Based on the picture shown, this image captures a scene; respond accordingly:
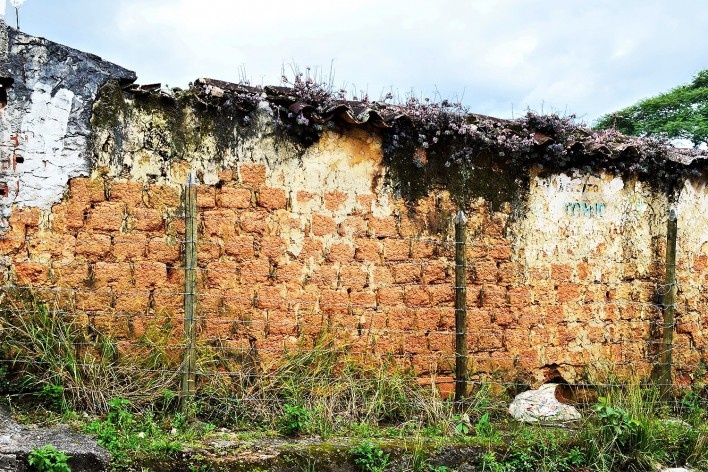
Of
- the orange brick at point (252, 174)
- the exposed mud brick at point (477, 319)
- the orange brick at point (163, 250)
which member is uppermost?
the orange brick at point (252, 174)

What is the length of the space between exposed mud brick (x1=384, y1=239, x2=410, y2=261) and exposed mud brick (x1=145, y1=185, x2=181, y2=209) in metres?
1.80

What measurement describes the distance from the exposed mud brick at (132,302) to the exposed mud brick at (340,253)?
1.51 meters

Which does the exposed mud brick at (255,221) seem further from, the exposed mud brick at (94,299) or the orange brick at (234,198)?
the exposed mud brick at (94,299)

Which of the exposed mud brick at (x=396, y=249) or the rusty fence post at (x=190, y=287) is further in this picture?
the exposed mud brick at (x=396, y=249)

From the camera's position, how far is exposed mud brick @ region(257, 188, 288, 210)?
578cm

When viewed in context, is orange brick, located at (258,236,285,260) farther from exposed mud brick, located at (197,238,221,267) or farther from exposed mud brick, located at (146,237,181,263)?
exposed mud brick, located at (146,237,181,263)

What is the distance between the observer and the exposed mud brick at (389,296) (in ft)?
19.9

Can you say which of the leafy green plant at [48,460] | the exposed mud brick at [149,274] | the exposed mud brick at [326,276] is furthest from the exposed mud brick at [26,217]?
the exposed mud brick at [326,276]

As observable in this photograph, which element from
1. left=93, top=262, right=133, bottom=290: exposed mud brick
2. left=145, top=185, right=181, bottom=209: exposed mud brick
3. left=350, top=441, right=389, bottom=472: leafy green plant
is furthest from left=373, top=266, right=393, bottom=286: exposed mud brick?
left=93, top=262, right=133, bottom=290: exposed mud brick

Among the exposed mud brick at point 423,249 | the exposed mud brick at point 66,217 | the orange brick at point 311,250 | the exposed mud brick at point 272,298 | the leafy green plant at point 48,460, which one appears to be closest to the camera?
the leafy green plant at point 48,460

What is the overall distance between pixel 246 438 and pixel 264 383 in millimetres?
719

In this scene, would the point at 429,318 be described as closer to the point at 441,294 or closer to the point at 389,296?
the point at 441,294

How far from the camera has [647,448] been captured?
208 inches

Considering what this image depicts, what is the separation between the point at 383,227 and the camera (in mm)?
6137
